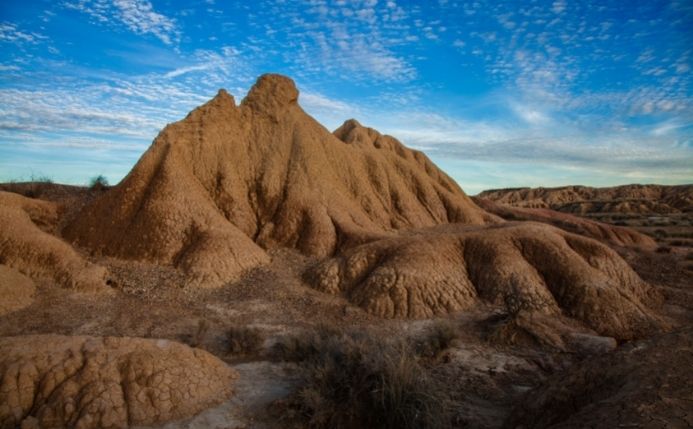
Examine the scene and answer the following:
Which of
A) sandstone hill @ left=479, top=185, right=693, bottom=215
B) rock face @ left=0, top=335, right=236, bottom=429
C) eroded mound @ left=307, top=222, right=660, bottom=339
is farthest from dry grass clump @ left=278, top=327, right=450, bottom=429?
sandstone hill @ left=479, top=185, right=693, bottom=215

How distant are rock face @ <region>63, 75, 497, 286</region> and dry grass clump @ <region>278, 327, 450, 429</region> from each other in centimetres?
641

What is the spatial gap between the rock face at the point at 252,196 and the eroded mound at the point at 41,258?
4.89ft

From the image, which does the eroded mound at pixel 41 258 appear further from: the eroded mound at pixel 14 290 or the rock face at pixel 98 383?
the rock face at pixel 98 383

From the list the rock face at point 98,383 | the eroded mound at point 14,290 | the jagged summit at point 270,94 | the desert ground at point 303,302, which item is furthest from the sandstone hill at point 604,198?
the rock face at point 98,383

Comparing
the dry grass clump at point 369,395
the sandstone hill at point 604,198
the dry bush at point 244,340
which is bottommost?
the dry bush at point 244,340

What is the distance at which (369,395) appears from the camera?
18.3 feet

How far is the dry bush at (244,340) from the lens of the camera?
8039 millimetres

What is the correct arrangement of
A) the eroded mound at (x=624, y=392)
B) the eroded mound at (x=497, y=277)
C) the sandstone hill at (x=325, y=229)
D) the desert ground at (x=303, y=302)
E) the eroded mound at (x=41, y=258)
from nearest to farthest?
the eroded mound at (x=624, y=392) < the desert ground at (x=303, y=302) < the eroded mound at (x=497, y=277) < the sandstone hill at (x=325, y=229) < the eroded mound at (x=41, y=258)

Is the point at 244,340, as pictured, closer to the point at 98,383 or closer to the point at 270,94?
the point at 98,383

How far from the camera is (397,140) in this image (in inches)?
981

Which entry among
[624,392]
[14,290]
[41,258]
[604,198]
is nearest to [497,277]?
[624,392]

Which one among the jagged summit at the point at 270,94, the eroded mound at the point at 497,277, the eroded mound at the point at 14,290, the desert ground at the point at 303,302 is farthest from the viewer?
the jagged summit at the point at 270,94

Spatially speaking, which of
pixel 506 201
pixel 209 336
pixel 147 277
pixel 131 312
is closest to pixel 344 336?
pixel 209 336

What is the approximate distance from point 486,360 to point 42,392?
6.46m
